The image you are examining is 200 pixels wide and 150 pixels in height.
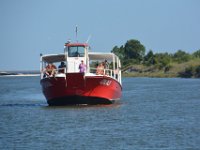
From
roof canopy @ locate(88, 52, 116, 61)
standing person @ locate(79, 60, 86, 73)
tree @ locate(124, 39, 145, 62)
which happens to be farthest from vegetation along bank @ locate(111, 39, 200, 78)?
standing person @ locate(79, 60, 86, 73)

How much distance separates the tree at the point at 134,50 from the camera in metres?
169

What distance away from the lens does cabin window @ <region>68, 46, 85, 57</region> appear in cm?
4478

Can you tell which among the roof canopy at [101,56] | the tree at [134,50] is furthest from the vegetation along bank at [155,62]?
the roof canopy at [101,56]

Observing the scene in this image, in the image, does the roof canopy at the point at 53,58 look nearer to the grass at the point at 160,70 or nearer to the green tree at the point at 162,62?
the grass at the point at 160,70

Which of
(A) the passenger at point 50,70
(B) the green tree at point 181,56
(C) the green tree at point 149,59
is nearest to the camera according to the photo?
(A) the passenger at point 50,70

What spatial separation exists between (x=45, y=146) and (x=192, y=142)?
5.00 m

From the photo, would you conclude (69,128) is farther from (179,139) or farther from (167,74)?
(167,74)

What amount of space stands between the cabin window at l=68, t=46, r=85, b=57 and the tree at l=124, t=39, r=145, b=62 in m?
123

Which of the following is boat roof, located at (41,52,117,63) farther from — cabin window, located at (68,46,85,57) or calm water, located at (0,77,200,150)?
calm water, located at (0,77,200,150)

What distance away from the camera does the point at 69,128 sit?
108 ft

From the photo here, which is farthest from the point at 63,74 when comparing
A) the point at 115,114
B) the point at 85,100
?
the point at 115,114

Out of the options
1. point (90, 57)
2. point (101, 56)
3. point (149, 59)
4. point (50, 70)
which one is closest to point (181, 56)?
Answer: point (149, 59)

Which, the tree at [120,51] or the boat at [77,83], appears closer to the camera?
the boat at [77,83]

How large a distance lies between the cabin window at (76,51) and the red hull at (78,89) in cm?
209
